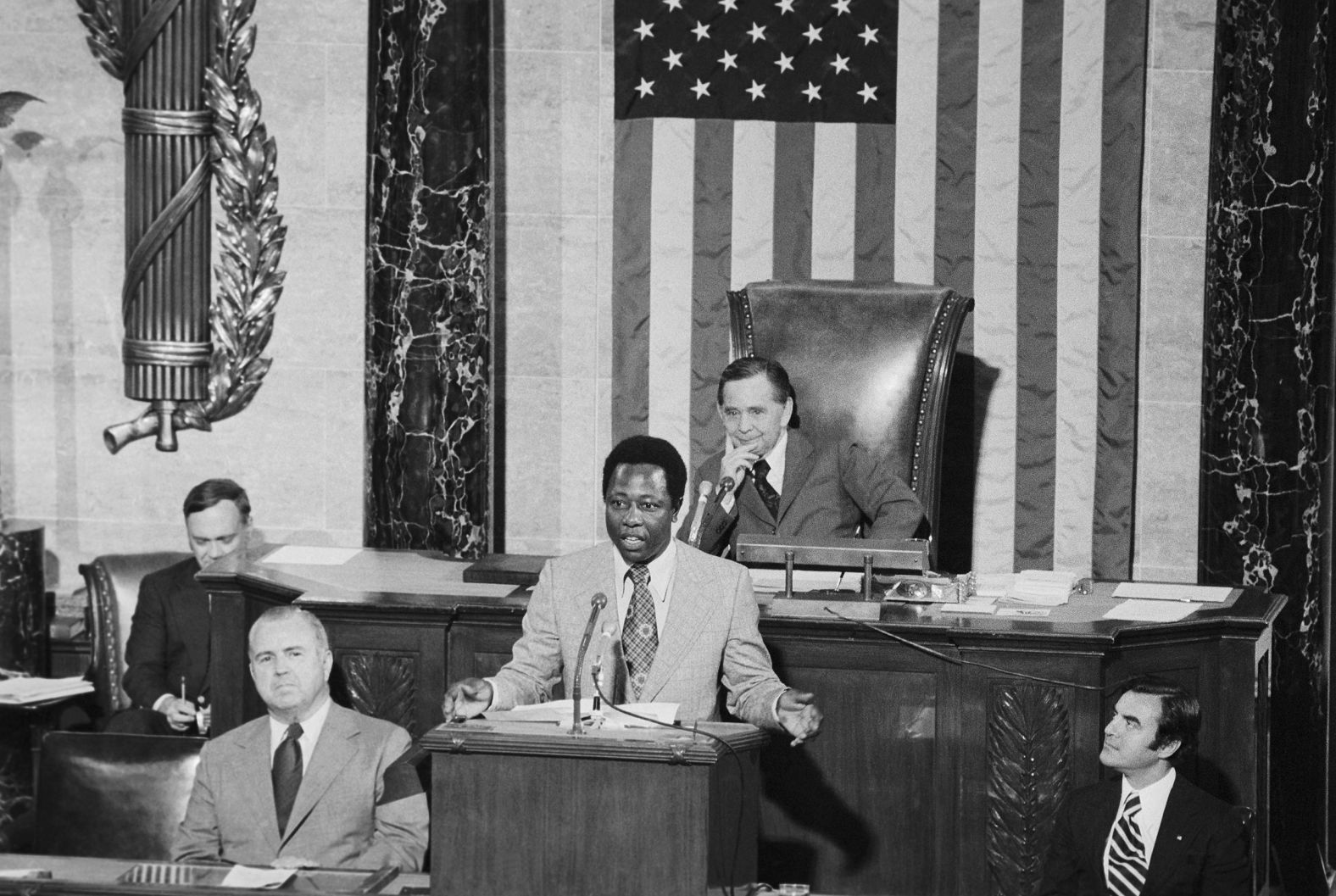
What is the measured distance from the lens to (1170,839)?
14.7 ft

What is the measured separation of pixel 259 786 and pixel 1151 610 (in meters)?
2.51

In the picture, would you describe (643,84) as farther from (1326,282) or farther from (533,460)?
(1326,282)

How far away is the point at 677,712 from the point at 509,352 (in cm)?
391

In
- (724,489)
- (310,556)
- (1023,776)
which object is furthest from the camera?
(310,556)

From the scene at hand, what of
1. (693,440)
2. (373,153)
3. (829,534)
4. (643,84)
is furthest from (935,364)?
(373,153)

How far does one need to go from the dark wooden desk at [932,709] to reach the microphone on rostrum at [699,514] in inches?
15.7

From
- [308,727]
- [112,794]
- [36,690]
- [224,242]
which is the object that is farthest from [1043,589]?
[224,242]

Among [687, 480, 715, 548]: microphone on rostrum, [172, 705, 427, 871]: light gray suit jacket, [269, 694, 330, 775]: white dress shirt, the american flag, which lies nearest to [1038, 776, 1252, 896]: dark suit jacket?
[687, 480, 715, 548]: microphone on rostrum

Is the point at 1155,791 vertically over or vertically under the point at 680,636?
under

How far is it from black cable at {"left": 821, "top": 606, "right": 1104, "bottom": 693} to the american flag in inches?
110

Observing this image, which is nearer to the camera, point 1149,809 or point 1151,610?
point 1149,809

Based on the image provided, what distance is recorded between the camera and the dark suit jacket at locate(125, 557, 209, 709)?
245 inches

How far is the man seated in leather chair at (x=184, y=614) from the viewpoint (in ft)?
20.3

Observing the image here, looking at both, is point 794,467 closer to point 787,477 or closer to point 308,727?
point 787,477
